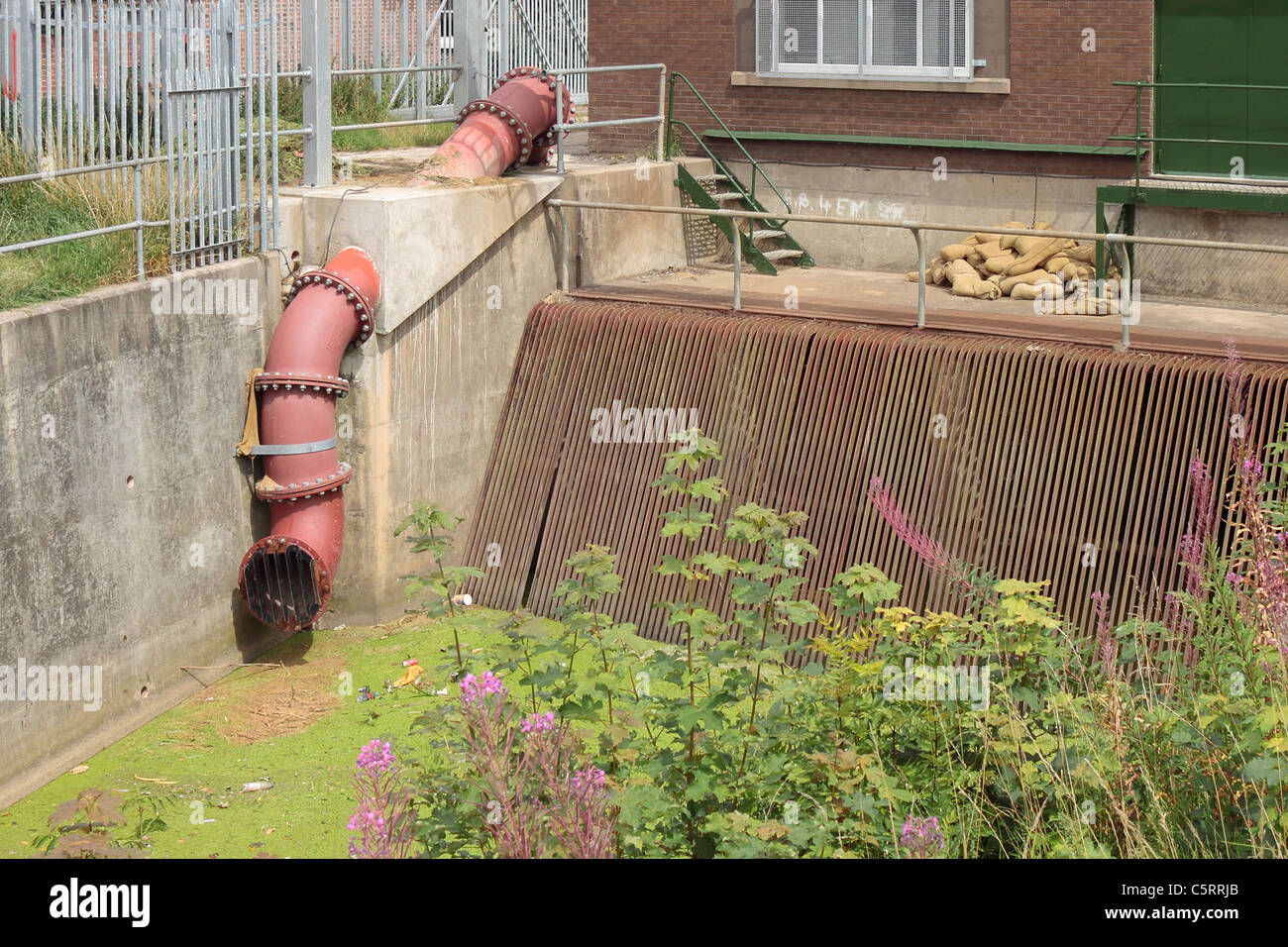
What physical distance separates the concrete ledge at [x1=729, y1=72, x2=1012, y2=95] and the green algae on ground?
7380 mm

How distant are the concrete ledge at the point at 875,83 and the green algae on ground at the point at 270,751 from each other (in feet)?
24.2

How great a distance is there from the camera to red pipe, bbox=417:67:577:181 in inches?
504

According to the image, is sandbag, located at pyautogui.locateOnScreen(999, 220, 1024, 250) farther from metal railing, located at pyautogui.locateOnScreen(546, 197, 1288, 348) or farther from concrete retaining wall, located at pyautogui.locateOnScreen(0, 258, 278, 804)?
concrete retaining wall, located at pyautogui.locateOnScreen(0, 258, 278, 804)

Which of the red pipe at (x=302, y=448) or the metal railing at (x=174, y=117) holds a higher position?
the metal railing at (x=174, y=117)

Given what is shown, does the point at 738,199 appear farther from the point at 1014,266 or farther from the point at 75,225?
the point at 75,225

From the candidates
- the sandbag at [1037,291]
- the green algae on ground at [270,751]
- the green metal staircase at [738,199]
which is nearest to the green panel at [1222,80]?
the sandbag at [1037,291]

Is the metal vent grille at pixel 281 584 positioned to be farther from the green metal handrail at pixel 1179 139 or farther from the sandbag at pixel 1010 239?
the green metal handrail at pixel 1179 139

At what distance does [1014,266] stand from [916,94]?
8.19 ft

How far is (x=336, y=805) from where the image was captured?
354 inches

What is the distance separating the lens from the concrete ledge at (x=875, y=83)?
15047mm

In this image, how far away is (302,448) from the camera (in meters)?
11.1

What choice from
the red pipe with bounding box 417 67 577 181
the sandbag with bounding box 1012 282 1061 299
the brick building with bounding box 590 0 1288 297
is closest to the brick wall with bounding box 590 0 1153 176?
the brick building with bounding box 590 0 1288 297

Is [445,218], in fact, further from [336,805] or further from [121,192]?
[336,805]
